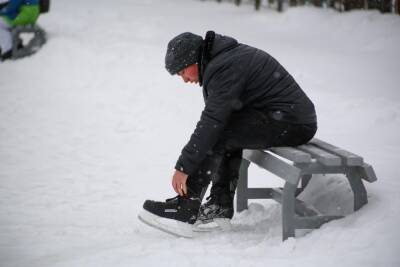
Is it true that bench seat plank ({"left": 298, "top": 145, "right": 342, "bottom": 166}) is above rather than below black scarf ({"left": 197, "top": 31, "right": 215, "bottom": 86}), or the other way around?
below

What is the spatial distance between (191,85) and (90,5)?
9.46 m

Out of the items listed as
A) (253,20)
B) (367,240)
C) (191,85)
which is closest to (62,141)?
(191,85)

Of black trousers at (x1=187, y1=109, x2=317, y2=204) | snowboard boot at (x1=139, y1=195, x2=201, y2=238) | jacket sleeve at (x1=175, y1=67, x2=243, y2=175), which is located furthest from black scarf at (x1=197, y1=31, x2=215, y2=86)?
snowboard boot at (x1=139, y1=195, x2=201, y2=238)

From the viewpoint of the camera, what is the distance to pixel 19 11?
1005 centimetres

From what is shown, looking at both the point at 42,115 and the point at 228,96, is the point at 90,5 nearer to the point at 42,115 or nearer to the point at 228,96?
the point at 42,115

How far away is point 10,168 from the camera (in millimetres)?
5176

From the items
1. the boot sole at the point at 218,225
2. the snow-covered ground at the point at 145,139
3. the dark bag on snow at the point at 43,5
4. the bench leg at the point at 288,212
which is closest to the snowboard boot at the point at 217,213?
the boot sole at the point at 218,225

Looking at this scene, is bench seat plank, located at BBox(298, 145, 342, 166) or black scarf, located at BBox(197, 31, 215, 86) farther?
black scarf, located at BBox(197, 31, 215, 86)

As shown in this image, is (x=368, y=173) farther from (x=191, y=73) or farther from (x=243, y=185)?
(x=191, y=73)

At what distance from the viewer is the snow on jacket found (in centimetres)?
996

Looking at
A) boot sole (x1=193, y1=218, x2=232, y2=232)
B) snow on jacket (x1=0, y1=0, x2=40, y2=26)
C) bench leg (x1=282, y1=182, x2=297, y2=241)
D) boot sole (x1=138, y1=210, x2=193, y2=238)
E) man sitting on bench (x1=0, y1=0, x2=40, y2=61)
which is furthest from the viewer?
snow on jacket (x1=0, y1=0, x2=40, y2=26)

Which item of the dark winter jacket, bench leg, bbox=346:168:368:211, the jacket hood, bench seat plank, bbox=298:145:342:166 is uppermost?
the jacket hood

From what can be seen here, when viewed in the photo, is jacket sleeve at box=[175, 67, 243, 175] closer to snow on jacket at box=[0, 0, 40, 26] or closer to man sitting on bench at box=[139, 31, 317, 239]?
man sitting on bench at box=[139, 31, 317, 239]

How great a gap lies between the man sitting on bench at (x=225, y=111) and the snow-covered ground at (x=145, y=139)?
1.14ft
